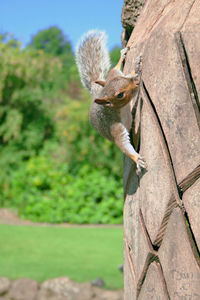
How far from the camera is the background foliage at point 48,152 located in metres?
10.9

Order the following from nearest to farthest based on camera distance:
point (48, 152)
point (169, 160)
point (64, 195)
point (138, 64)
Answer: point (169, 160)
point (138, 64)
point (64, 195)
point (48, 152)

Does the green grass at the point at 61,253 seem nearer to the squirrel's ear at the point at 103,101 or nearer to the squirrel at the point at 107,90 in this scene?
the squirrel at the point at 107,90

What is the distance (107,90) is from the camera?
1.40m

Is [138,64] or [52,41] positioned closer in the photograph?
[138,64]

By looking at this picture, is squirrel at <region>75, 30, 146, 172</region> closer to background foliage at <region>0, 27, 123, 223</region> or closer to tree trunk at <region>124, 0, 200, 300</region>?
tree trunk at <region>124, 0, 200, 300</region>

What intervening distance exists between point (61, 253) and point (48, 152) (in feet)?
18.9

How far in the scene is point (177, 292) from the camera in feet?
3.23

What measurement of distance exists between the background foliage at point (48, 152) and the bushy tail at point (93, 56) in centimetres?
893

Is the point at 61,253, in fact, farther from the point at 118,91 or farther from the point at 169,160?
the point at 169,160

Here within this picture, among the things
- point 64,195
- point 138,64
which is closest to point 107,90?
point 138,64

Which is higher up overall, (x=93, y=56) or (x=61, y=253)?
(x=61, y=253)

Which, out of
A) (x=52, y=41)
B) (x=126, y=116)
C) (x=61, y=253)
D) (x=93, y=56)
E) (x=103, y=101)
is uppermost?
(x=52, y=41)

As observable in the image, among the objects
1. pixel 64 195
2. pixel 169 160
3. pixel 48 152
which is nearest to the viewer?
pixel 169 160

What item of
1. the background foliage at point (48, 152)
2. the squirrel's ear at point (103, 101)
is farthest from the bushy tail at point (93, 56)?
the background foliage at point (48, 152)
